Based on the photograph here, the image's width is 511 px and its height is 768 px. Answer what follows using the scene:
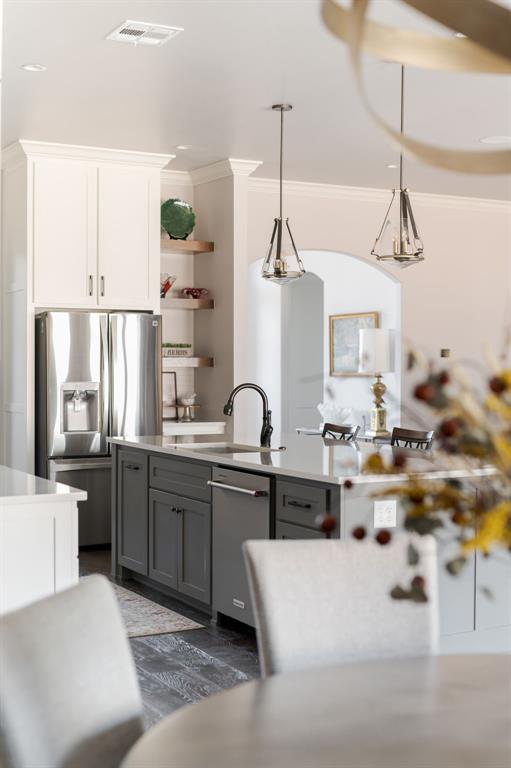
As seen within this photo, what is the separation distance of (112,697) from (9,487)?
1971mm

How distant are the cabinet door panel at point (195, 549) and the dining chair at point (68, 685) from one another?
3.19 meters

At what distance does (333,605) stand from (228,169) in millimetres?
5658

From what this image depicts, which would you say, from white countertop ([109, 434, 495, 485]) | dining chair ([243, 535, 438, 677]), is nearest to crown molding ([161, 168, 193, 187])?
white countertop ([109, 434, 495, 485])

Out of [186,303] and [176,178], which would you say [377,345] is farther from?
[176,178]

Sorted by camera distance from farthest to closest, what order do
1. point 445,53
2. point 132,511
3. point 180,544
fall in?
point 132,511, point 180,544, point 445,53

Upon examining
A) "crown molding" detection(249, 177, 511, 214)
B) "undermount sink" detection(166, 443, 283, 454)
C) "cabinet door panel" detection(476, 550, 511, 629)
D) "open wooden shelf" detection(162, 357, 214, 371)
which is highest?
"crown molding" detection(249, 177, 511, 214)

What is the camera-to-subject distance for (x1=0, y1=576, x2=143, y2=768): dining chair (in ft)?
4.56

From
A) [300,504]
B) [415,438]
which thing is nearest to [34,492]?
[300,504]

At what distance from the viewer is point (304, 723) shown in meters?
1.47

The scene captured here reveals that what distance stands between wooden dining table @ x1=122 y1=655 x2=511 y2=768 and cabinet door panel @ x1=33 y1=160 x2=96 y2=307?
17.6 ft

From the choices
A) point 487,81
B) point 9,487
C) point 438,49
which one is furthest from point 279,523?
point 438,49

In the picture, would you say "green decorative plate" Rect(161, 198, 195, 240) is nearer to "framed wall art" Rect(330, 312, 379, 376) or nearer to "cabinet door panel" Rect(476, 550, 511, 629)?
"framed wall art" Rect(330, 312, 379, 376)

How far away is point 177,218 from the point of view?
7.32 meters

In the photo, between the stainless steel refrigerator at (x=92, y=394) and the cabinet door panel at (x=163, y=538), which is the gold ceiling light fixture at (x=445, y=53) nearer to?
the cabinet door panel at (x=163, y=538)
